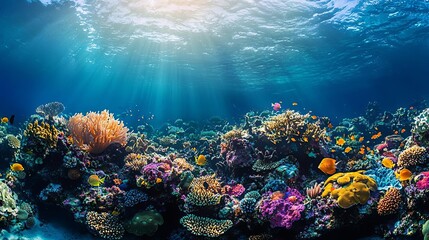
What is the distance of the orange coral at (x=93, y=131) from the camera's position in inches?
333

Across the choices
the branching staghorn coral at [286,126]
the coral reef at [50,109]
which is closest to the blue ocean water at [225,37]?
the coral reef at [50,109]

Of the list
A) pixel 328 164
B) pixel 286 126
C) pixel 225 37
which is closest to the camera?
pixel 328 164

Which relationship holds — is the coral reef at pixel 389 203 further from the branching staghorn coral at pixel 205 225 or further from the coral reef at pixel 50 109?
the coral reef at pixel 50 109

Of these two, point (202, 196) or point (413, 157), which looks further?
point (202, 196)

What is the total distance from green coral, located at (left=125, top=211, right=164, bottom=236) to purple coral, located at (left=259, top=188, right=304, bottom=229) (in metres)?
2.43

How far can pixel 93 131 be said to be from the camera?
8406mm

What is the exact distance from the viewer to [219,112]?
11706 cm

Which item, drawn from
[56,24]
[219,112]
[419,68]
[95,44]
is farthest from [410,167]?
[219,112]

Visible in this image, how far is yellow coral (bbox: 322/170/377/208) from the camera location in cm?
533

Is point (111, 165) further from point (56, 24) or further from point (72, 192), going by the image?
point (56, 24)

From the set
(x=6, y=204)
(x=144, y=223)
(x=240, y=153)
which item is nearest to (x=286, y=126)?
(x=240, y=153)

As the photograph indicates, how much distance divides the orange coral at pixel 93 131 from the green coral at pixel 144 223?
3.20m

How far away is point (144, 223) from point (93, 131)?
12.3 feet

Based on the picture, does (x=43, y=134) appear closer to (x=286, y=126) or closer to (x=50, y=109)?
(x=286, y=126)
